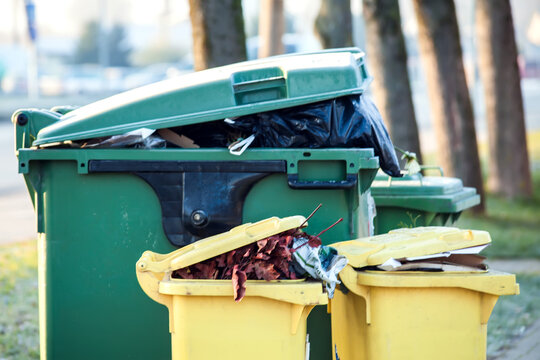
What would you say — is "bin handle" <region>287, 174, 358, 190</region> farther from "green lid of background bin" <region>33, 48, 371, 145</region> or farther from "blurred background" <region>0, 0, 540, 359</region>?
"blurred background" <region>0, 0, 540, 359</region>

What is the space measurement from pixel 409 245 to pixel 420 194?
1.76 m

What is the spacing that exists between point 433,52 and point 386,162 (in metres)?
7.85

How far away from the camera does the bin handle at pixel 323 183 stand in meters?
4.01

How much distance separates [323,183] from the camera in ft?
13.3

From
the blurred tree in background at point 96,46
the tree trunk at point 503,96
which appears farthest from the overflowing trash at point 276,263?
the blurred tree in background at point 96,46

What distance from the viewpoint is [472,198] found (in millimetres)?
5703

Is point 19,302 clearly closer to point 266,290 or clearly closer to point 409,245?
point 266,290

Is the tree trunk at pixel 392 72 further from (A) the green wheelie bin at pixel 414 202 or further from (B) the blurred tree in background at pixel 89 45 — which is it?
(B) the blurred tree in background at pixel 89 45

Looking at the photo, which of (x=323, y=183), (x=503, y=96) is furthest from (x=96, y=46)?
(x=323, y=183)

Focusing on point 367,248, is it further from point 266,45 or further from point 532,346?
point 266,45

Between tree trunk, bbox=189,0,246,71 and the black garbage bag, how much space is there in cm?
263

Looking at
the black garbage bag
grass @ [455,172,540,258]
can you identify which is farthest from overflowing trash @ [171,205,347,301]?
grass @ [455,172,540,258]

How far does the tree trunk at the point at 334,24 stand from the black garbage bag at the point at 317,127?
7.78 meters

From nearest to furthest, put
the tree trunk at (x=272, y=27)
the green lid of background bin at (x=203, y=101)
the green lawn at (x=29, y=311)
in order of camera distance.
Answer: the green lid of background bin at (x=203, y=101) < the green lawn at (x=29, y=311) < the tree trunk at (x=272, y=27)
